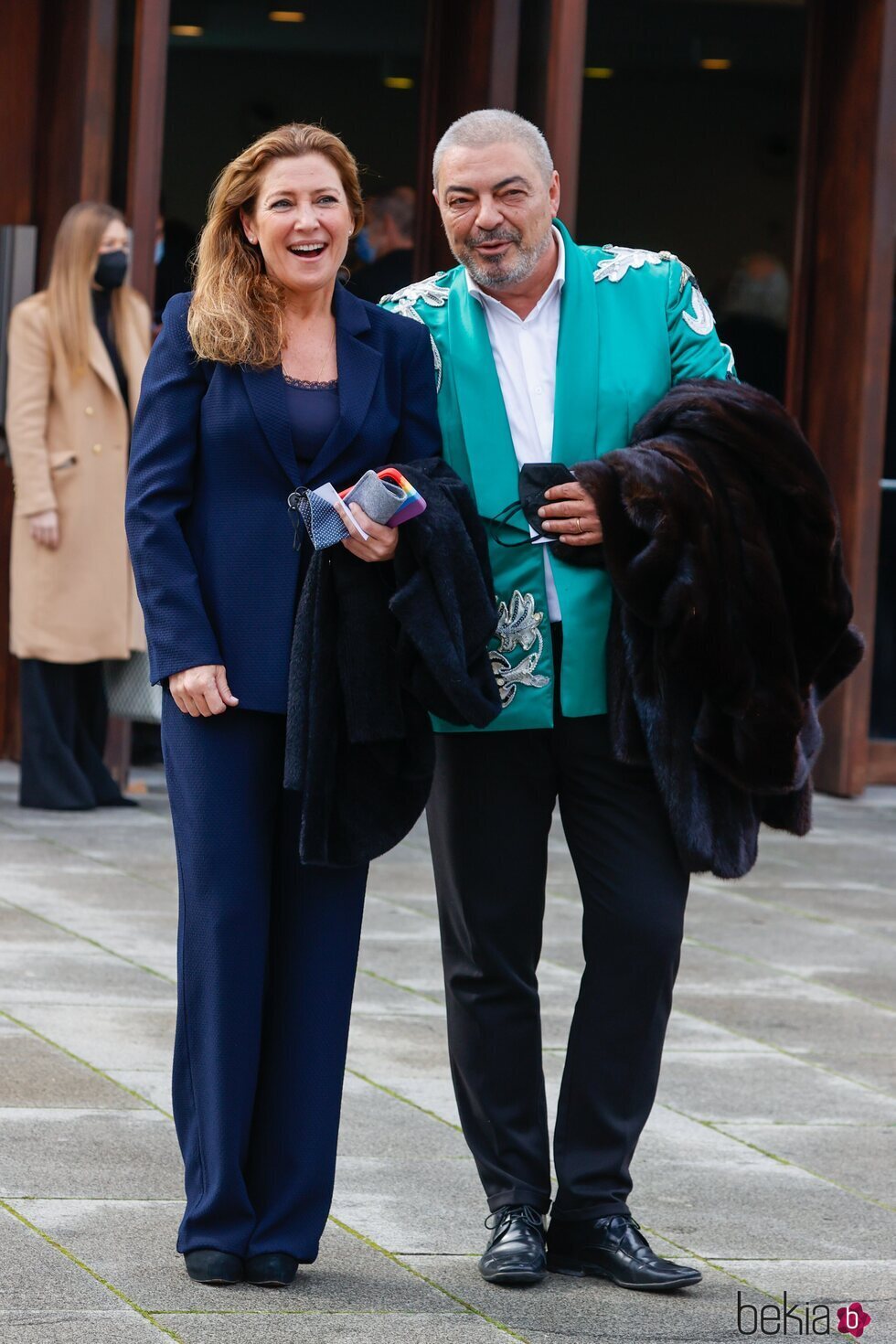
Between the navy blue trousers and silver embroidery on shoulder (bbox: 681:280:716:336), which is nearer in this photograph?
the navy blue trousers

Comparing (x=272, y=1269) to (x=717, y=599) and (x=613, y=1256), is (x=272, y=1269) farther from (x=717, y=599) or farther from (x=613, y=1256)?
(x=717, y=599)

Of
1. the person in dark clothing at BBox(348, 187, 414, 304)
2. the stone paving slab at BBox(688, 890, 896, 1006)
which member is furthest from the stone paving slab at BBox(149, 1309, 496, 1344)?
the person in dark clothing at BBox(348, 187, 414, 304)

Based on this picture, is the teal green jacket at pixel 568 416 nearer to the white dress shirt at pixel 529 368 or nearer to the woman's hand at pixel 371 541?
the white dress shirt at pixel 529 368

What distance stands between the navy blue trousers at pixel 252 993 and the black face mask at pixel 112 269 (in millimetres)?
4773

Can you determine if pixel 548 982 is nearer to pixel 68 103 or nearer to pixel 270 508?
pixel 270 508

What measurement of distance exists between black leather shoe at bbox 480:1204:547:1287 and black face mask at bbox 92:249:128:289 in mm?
5154

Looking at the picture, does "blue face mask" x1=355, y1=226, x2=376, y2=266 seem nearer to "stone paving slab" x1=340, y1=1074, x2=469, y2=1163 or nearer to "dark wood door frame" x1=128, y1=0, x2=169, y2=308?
"dark wood door frame" x1=128, y1=0, x2=169, y2=308

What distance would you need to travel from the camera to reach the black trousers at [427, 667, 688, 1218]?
387 centimetres

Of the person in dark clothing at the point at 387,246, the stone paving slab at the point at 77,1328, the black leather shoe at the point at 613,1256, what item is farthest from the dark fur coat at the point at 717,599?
the person in dark clothing at the point at 387,246

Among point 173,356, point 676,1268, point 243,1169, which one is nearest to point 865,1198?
point 676,1268

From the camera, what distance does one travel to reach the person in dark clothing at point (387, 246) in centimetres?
965

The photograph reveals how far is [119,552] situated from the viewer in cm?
860

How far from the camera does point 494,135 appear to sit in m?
3.88

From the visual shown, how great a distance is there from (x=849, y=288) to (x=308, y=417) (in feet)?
20.8
